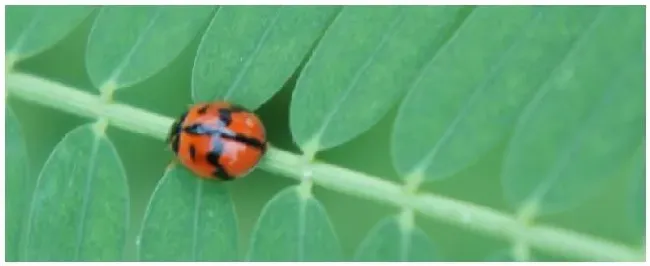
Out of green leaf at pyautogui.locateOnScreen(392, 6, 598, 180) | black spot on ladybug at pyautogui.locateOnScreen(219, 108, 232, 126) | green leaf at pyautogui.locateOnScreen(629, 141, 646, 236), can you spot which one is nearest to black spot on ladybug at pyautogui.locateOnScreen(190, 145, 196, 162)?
black spot on ladybug at pyautogui.locateOnScreen(219, 108, 232, 126)

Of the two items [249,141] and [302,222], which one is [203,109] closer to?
[249,141]

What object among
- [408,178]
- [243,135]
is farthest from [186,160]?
[408,178]

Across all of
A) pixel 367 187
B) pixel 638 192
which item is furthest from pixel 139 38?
pixel 638 192

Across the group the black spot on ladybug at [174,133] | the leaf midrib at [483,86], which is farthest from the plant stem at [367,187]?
the leaf midrib at [483,86]

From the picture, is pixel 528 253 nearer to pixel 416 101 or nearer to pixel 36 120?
pixel 416 101

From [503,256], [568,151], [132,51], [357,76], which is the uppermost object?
[132,51]

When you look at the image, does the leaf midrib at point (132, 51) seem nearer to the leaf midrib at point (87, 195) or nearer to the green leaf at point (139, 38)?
the green leaf at point (139, 38)

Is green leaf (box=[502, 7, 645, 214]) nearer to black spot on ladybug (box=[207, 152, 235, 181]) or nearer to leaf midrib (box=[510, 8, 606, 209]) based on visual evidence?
leaf midrib (box=[510, 8, 606, 209])
